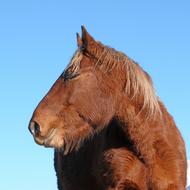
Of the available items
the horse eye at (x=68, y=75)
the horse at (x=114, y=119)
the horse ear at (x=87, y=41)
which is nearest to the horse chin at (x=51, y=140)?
the horse at (x=114, y=119)

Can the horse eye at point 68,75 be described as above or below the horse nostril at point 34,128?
above

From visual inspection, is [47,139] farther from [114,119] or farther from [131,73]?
[131,73]

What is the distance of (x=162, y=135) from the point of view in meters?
9.34

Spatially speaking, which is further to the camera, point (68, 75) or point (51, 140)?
point (68, 75)

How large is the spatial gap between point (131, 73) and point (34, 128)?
1.65 m

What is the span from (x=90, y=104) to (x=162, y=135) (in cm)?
112

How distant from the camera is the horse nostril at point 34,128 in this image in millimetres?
8844

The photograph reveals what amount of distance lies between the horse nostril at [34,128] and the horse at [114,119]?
0.37 ft

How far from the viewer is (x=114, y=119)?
30.8 feet

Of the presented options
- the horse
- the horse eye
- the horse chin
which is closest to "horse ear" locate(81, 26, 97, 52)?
the horse

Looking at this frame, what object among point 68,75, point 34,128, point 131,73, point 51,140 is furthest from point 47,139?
point 131,73

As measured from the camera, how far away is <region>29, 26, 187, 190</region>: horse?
30.0 feet

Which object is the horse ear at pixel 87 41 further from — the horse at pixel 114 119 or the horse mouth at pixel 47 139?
the horse mouth at pixel 47 139

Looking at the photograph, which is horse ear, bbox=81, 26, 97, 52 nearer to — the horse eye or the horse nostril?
the horse eye
